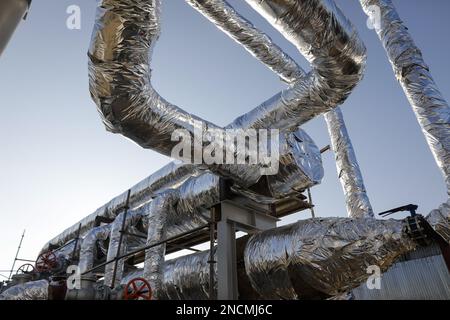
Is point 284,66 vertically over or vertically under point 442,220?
over

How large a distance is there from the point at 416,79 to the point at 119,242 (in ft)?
10.7

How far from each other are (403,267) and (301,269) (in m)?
5.27

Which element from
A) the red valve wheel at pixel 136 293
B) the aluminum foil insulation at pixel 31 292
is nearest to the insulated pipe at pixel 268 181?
the red valve wheel at pixel 136 293

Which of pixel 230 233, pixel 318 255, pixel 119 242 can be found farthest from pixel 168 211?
pixel 318 255

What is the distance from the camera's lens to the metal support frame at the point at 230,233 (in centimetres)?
220

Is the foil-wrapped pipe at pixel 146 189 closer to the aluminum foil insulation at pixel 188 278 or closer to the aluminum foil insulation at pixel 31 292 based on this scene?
the aluminum foil insulation at pixel 31 292

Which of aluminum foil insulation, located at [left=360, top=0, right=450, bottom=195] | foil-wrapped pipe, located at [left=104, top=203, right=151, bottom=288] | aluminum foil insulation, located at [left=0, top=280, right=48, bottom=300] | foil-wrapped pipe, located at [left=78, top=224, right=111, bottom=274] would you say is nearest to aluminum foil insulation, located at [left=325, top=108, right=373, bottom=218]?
aluminum foil insulation, located at [left=360, top=0, right=450, bottom=195]

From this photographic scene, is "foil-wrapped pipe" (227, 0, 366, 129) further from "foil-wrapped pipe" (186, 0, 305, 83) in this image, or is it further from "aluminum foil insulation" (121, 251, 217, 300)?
"aluminum foil insulation" (121, 251, 217, 300)

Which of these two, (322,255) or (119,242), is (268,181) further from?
(119,242)

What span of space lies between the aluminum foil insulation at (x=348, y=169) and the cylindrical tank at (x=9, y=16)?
3.45m

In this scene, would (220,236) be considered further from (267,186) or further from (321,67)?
(321,67)

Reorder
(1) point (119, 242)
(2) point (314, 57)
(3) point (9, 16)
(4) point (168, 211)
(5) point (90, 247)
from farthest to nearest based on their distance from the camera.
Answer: (5) point (90, 247), (1) point (119, 242), (4) point (168, 211), (2) point (314, 57), (3) point (9, 16)

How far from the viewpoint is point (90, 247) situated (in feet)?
14.6

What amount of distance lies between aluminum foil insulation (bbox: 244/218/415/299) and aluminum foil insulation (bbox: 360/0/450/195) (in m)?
0.51
